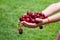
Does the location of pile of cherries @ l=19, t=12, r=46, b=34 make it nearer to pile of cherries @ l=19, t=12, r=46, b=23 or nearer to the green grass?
pile of cherries @ l=19, t=12, r=46, b=23

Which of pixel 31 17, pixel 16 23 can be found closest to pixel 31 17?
pixel 31 17

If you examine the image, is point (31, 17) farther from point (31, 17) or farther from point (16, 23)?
point (16, 23)

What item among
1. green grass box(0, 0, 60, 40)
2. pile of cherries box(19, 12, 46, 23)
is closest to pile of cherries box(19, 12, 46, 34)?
pile of cherries box(19, 12, 46, 23)

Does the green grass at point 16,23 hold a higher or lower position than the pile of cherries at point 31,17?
lower

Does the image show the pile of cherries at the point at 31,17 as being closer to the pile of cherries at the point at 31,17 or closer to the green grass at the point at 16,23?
the pile of cherries at the point at 31,17

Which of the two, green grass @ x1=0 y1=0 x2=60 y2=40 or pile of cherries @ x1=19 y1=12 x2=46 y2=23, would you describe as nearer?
pile of cherries @ x1=19 y1=12 x2=46 y2=23

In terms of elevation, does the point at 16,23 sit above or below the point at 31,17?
below

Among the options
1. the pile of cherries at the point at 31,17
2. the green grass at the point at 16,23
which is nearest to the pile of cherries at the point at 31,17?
the pile of cherries at the point at 31,17

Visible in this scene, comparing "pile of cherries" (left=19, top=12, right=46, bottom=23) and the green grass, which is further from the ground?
"pile of cherries" (left=19, top=12, right=46, bottom=23)
